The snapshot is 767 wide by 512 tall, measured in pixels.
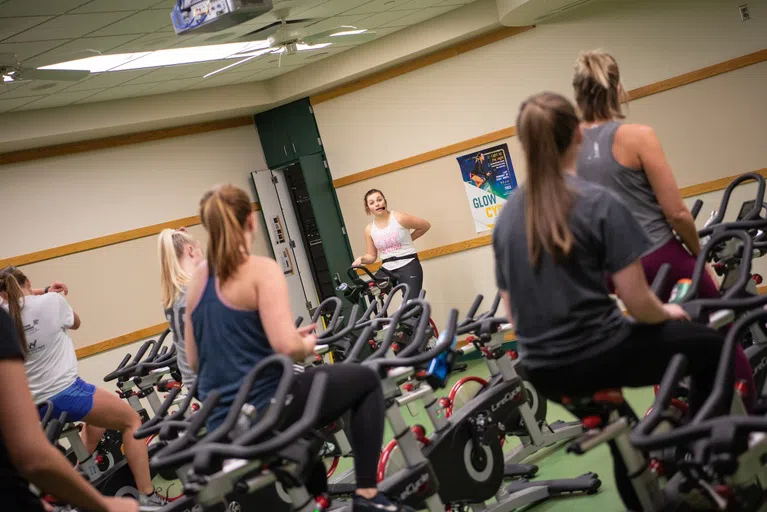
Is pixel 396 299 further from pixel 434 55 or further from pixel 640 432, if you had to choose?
pixel 640 432

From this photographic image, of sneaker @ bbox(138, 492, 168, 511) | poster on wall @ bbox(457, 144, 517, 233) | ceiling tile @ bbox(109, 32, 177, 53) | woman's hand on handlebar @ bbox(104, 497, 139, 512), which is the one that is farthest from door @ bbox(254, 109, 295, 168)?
woman's hand on handlebar @ bbox(104, 497, 139, 512)

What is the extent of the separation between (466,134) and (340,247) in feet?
6.17

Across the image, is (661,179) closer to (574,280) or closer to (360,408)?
(574,280)

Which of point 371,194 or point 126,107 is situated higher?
point 126,107

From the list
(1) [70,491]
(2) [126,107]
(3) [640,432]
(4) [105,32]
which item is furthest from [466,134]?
(1) [70,491]

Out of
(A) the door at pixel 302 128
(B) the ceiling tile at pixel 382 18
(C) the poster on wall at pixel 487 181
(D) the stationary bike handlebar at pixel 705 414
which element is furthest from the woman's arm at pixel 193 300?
(A) the door at pixel 302 128

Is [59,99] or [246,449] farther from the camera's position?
[59,99]

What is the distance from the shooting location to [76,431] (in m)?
5.13

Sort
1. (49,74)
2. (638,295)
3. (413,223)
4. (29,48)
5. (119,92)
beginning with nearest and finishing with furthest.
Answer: (638,295) → (49,74) → (29,48) → (119,92) → (413,223)

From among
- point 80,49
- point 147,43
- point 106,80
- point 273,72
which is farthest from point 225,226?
point 273,72

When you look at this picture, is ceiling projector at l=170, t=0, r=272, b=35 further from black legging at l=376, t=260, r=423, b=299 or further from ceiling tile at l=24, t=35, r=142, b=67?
black legging at l=376, t=260, r=423, b=299

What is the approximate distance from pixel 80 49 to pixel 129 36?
333 mm

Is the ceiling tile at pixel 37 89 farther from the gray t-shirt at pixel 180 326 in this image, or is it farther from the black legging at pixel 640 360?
the black legging at pixel 640 360

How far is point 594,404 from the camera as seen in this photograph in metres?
2.34
